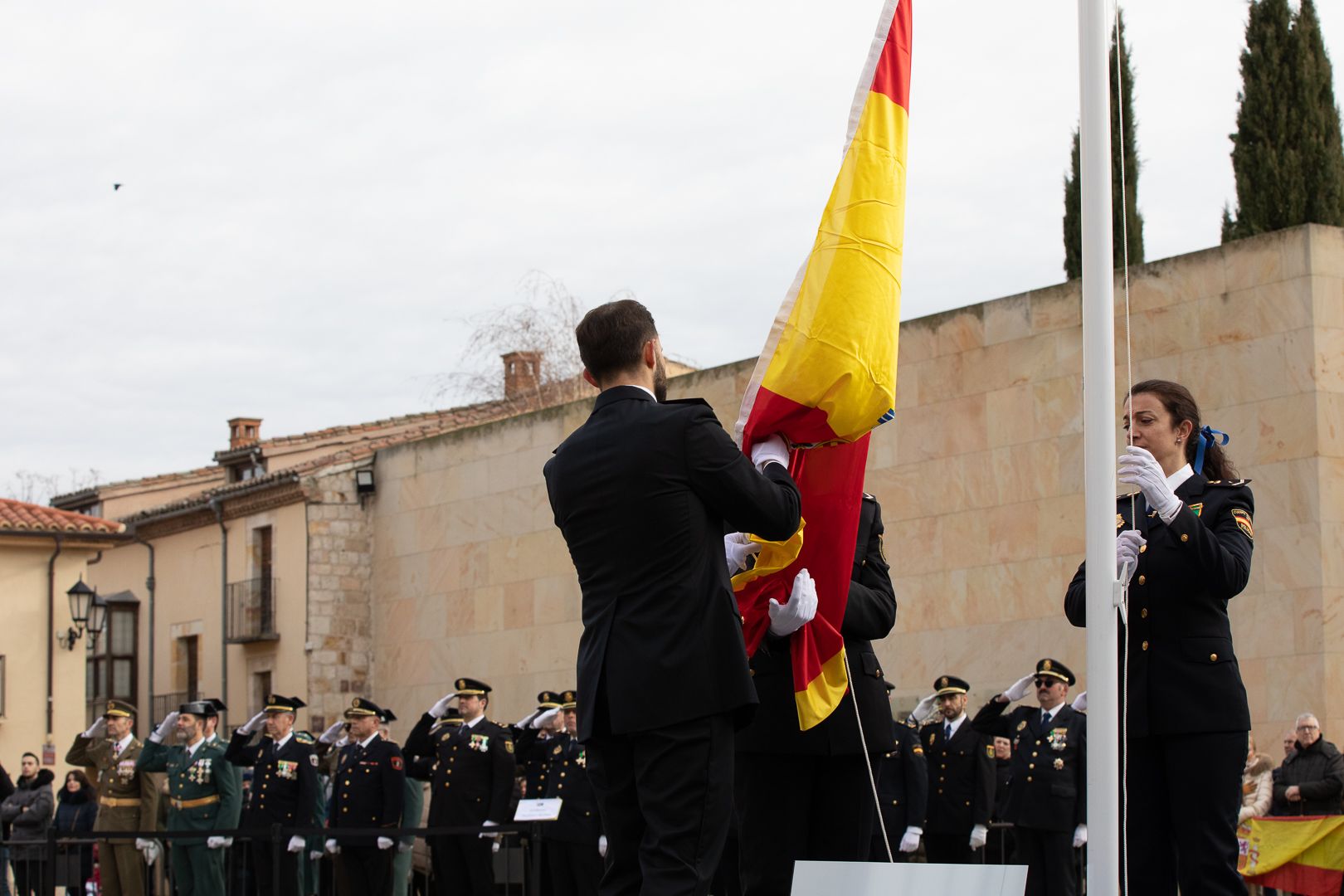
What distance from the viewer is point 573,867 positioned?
14.1 metres

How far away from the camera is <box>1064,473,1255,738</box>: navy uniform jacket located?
490 centimetres

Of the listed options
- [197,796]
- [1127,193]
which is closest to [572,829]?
[197,796]

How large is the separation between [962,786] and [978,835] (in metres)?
0.37

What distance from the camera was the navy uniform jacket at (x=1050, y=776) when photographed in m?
11.3

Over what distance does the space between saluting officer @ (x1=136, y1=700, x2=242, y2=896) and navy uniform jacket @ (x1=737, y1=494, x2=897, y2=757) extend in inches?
409

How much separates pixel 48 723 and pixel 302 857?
951cm

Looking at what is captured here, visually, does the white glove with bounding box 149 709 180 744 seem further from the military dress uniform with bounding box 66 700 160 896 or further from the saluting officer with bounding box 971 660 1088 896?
the saluting officer with bounding box 971 660 1088 896

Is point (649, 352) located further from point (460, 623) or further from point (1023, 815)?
point (460, 623)

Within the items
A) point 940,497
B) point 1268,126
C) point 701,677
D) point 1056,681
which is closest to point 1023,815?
point 1056,681

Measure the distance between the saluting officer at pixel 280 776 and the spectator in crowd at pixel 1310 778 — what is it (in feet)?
24.9

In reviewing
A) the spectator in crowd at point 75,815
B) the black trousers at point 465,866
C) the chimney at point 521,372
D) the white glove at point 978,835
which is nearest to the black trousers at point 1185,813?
A: the white glove at point 978,835

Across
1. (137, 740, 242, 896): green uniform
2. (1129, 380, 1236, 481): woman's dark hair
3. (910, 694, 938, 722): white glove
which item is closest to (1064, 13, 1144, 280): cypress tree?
(910, 694, 938, 722): white glove

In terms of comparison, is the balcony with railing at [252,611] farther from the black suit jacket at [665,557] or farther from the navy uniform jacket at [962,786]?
the black suit jacket at [665,557]

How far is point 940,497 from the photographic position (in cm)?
1756
